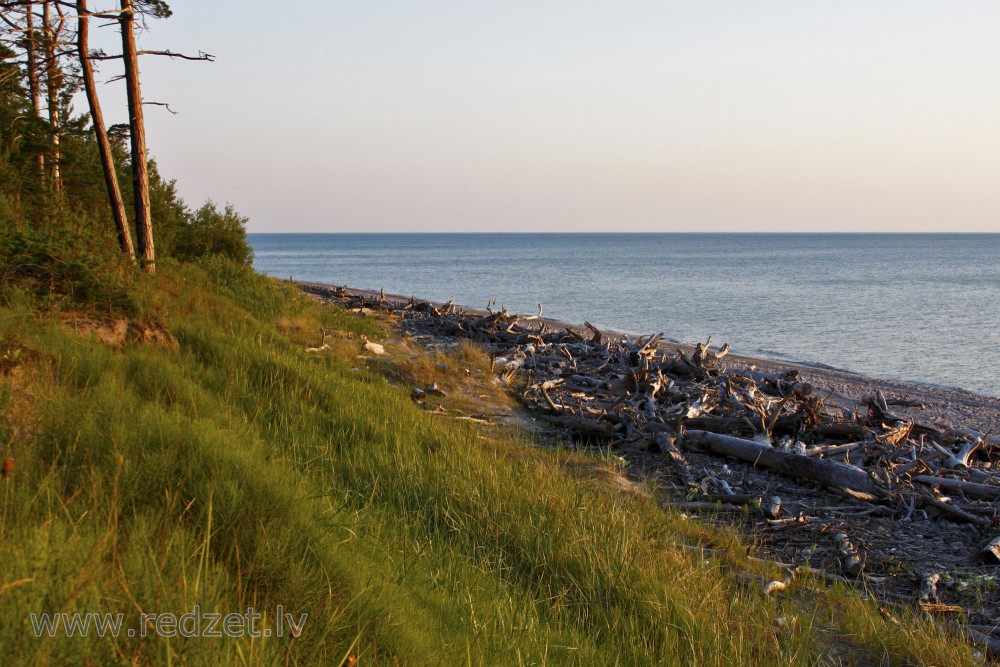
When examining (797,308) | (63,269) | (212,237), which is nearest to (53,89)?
(212,237)

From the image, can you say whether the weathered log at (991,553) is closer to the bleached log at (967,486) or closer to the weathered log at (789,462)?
the weathered log at (789,462)

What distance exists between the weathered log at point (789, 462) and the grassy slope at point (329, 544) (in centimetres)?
316

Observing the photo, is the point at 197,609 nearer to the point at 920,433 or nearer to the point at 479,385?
the point at 479,385

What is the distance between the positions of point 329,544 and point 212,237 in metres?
20.2

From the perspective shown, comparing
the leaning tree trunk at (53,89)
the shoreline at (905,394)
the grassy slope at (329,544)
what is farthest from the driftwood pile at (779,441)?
the leaning tree trunk at (53,89)

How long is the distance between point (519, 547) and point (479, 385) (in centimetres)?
820

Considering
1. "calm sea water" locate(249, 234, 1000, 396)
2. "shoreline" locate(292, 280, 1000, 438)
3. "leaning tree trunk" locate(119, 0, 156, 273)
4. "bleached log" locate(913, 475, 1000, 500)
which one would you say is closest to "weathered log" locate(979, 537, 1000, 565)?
"bleached log" locate(913, 475, 1000, 500)

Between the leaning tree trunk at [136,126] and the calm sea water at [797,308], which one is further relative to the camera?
the calm sea water at [797,308]

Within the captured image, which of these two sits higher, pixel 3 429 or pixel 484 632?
pixel 3 429

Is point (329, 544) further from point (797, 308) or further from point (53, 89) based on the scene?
point (797, 308)

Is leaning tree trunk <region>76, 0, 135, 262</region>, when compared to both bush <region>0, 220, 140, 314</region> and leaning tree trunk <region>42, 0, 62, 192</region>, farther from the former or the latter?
bush <region>0, 220, 140, 314</region>

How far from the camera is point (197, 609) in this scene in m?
2.29

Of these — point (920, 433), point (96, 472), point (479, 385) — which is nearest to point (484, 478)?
point (96, 472)

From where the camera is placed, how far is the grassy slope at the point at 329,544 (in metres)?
2.42
